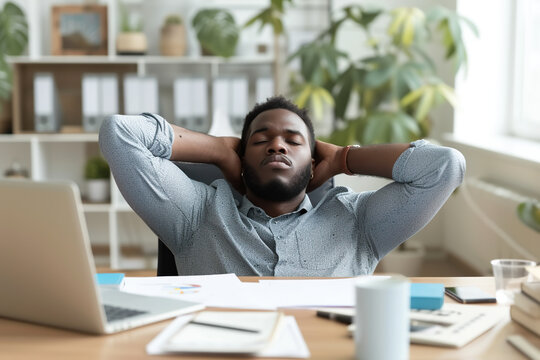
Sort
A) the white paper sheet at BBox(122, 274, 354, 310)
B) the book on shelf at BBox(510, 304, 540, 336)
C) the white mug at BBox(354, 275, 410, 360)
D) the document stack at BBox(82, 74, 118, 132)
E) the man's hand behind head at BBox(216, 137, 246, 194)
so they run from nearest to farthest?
the white mug at BBox(354, 275, 410, 360), the book on shelf at BBox(510, 304, 540, 336), the white paper sheet at BBox(122, 274, 354, 310), the man's hand behind head at BBox(216, 137, 246, 194), the document stack at BBox(82, 74, 118, 132)

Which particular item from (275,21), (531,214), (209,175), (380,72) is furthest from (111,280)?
(275,21)

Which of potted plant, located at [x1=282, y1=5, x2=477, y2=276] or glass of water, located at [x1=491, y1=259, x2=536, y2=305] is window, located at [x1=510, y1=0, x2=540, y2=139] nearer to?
potted plant, located at [x1=282, y1=5, x2=477, y2=276]

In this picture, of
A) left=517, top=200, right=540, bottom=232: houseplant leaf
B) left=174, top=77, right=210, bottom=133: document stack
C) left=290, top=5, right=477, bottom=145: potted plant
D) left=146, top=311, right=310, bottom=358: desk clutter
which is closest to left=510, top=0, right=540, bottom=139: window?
left=290, top=5, right=477, bottom=145: potted plant

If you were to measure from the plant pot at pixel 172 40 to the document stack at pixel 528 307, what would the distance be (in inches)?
132

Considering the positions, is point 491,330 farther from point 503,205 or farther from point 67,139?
point 67,139

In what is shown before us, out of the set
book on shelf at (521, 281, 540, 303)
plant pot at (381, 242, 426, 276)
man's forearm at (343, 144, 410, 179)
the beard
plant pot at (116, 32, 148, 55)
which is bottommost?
plant pot at (381, 242, 426, 276)

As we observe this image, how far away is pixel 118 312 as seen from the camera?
3.94 feet

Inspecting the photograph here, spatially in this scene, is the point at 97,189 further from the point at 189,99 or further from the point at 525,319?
the point at 525,319

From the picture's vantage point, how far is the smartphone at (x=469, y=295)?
1.35m

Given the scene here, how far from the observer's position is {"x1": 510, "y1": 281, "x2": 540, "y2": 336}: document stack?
3.77ft

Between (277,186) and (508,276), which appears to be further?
(277,186)

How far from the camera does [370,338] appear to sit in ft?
3.25

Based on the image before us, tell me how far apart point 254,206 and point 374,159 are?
31 centimetres

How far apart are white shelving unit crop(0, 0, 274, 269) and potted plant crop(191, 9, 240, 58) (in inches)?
6.0
